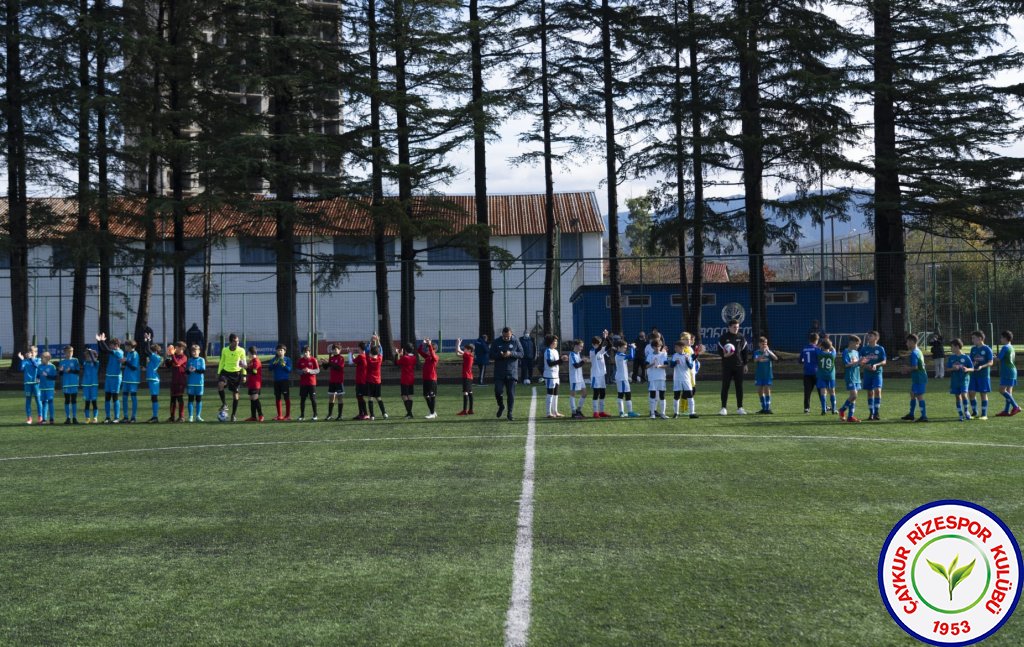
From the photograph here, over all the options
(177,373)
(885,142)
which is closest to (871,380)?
(177,373)

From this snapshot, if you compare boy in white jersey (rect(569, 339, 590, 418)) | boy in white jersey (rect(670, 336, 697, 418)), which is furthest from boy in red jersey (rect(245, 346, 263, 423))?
boy in white jersey (rect(670, 336, 697, 418))

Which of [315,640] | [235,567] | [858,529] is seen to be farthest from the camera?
[858,529]

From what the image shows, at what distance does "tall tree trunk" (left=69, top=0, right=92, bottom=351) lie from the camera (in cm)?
3431

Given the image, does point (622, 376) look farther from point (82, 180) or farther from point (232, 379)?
point (82, 180)

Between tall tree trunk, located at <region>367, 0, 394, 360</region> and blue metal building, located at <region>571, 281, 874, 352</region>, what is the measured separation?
1053 centimetres

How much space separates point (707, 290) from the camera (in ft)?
143

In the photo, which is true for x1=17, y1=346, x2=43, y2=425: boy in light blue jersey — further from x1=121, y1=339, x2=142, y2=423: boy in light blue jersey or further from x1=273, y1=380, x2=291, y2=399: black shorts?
x1=273, y1=380, x2=291, y2=399: black shorts

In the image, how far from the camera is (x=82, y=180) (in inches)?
1420

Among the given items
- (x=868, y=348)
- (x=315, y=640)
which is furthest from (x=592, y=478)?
(x=868, y=348)

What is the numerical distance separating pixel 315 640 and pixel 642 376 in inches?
1083

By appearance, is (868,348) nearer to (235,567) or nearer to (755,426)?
(755,426)

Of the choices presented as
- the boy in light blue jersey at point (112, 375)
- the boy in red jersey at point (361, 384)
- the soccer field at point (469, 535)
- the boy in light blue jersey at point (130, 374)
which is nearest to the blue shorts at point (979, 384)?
the soccer field at point (469, 535)

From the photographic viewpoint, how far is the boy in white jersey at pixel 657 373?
19.7m

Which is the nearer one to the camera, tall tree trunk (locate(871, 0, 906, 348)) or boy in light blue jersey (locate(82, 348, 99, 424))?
boy in light blue jersey (locate(82, 348, 99, 424))
